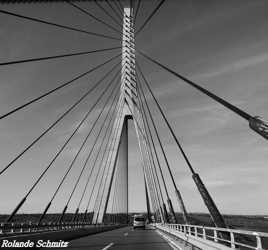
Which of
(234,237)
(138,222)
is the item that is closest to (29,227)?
(138,222)

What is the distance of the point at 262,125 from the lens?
5973 mm

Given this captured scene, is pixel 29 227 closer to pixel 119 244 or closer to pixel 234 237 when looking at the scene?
pixel 119 244

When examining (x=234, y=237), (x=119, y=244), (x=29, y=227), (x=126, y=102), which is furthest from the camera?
(x=126, y=102)

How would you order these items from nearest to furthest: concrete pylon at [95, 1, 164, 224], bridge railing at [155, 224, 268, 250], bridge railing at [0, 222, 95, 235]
Result: bridge railing at [155, 224, 268, 250], bridge railing at [0, 222, 95, 235], concrete pylon at [95, 1, 164, 224]

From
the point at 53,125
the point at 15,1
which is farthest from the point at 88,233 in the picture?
the point at 15,1

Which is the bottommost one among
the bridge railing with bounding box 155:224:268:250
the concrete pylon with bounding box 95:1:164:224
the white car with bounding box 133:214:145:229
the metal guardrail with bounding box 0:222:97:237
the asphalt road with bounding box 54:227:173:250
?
the bridge railing with bounding box 155:224:268:250

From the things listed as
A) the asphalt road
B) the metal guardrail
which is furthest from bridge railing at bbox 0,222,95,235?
the asphalt road

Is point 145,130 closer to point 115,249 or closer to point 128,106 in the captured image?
point 128,106

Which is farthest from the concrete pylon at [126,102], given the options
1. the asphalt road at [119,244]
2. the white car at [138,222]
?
the asphalt road at [119,244]

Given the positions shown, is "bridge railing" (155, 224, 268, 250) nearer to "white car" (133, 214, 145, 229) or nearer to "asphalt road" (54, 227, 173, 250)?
"asphalt road" (54, 227, 173, 250)

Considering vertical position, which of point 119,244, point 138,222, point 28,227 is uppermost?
point 138,222

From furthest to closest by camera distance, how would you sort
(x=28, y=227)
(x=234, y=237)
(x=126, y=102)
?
(x=126, y=102), (x=28, y=227), (x=234, y=237)

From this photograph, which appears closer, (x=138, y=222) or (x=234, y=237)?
(x=234, y=237)

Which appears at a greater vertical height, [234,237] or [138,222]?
[138,222]
